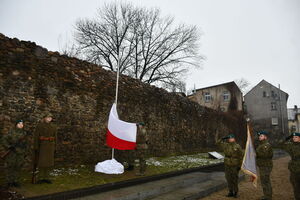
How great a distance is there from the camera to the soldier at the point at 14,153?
4.66 metres

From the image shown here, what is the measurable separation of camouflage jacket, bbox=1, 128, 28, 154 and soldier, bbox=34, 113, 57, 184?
414 mm

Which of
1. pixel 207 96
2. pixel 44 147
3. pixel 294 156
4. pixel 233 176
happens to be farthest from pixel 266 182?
pixel 207 96

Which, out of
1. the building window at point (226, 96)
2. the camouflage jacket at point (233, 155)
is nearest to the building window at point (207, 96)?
the building window at point (226, 96)

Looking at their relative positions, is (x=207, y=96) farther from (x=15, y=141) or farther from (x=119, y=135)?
(x=15, y=141)

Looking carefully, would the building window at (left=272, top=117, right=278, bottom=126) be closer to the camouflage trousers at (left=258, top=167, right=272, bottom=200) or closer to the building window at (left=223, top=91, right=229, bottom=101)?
the building window at (left=223, top=91, right=229, bottom=101)

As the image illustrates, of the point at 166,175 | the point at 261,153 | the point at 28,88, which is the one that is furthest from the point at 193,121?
the point at 28,88

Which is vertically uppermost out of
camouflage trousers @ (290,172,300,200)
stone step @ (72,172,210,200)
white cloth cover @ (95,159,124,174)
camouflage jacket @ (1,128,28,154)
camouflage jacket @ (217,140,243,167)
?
camouflage jacket @ (1,128,28,154)

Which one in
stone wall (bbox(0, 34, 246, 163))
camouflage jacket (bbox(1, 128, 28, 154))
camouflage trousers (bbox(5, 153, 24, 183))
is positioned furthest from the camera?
stone wall (bbox(0, 34, 246, 163))

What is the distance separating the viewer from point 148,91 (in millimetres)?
11727

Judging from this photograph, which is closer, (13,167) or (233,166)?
(13,167)

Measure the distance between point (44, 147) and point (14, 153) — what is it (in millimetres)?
707

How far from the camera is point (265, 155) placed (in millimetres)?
5141

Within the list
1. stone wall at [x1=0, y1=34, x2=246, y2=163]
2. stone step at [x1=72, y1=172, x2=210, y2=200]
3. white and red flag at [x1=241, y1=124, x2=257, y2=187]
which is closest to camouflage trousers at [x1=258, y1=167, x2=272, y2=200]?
white and red flag at [x1=241, y1=124, x2=257, y2=187]

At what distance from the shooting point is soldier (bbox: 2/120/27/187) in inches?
183
